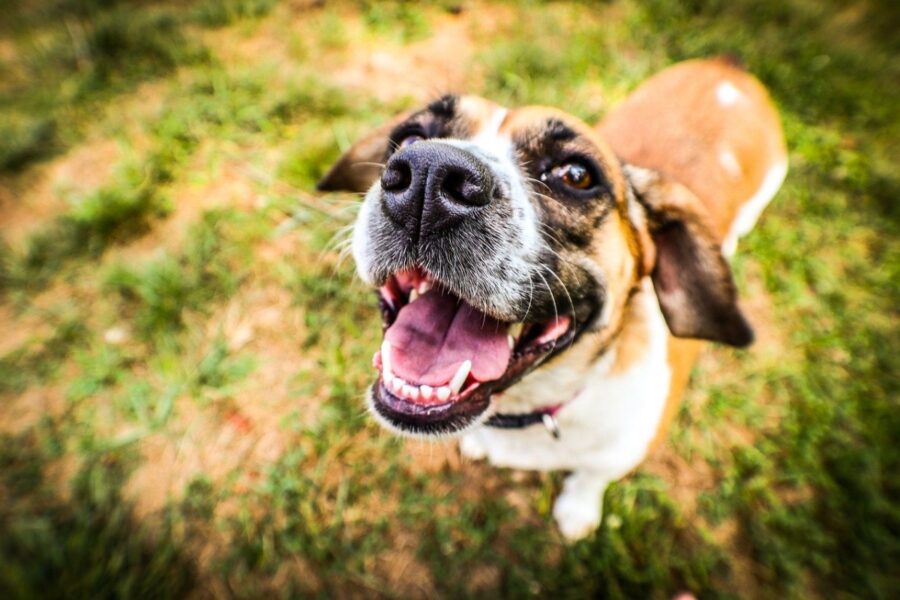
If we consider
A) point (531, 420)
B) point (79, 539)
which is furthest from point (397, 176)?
point (79, 539)

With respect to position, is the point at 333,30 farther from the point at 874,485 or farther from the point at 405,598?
the point at 874,485

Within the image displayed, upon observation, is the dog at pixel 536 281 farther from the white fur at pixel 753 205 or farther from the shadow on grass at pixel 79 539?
the shadow on grass at pixel 79 539

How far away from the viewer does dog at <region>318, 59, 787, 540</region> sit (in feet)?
4.53

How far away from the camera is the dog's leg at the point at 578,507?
2.47m

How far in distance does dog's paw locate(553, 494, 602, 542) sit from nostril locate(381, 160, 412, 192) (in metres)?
1.99

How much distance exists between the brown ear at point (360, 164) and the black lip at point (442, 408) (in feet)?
A: 4.01

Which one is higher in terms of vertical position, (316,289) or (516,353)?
(516,353)

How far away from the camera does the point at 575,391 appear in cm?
194

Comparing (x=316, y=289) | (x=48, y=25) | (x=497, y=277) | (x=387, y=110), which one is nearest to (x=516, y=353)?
(x=497, y=277)

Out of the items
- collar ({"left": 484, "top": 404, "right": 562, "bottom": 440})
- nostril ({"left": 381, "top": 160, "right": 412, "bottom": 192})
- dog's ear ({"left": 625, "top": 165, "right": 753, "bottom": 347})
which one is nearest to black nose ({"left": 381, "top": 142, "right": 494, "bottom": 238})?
nostril ({"left": 381, "top": 160, "right": 412, "bottom": 192})

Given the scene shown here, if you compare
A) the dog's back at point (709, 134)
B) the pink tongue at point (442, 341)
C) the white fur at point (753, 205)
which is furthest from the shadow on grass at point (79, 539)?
the white fur at point (753, 205)

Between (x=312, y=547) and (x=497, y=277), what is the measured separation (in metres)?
2.04

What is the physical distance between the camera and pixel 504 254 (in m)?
1.38

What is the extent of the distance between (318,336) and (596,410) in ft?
6.22
